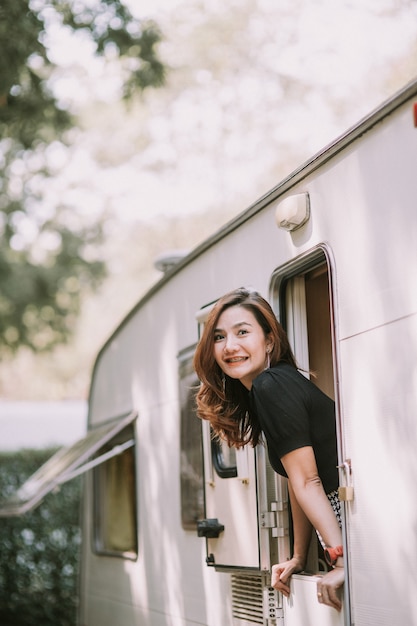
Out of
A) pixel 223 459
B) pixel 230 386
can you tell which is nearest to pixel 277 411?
pixel 230 386

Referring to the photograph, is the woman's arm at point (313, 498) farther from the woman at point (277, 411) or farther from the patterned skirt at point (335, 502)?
the patterned skirt at point (335, 502)

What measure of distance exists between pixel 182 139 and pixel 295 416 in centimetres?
2102

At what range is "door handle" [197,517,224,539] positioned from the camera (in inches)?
185

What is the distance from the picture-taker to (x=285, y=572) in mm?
3965

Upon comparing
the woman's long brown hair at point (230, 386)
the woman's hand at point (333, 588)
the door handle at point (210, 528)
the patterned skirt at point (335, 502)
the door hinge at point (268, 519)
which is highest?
the woman's long brown hair at point (230, 386)

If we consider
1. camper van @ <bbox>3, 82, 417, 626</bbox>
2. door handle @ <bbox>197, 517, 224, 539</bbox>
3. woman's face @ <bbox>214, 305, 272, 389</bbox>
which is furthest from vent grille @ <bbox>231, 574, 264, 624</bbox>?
woman's face @ <bbox>214, 305, 272, 389</bbox>

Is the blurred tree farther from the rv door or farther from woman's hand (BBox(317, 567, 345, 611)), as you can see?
woman's hand (BBox(317, 567, 345, 611))

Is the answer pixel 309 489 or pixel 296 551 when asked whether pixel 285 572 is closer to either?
pixel 296 551

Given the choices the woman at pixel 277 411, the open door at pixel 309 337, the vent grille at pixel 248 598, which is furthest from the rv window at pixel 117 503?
the woman at pixel 277 411

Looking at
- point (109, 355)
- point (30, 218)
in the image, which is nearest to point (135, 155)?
point (30, 218)

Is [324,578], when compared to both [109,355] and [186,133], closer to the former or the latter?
[109,355]

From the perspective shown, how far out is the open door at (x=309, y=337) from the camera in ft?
12.4

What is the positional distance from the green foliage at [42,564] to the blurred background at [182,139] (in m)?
4.03

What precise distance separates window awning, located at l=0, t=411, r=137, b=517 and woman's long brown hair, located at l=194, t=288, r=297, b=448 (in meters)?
2.52
